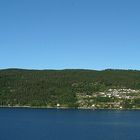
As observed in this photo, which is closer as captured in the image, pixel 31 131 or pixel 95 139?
pixel 95 139

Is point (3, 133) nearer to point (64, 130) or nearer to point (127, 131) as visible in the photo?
point (64, 130)

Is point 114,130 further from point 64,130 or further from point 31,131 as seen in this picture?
point 31,131

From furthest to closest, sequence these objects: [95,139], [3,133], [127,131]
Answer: [127,131], [3,133], [95,139]

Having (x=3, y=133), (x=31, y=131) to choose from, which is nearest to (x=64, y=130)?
(x=31, y=131)

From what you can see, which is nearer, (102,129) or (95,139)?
(95,139)

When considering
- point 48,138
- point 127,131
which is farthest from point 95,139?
point 127,131

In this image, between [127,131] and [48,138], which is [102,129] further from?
[48,138]

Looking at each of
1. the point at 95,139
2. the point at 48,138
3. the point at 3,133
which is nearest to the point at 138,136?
the point at 95,139

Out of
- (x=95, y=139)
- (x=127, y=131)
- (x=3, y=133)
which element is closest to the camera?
(x=95, y=139)
